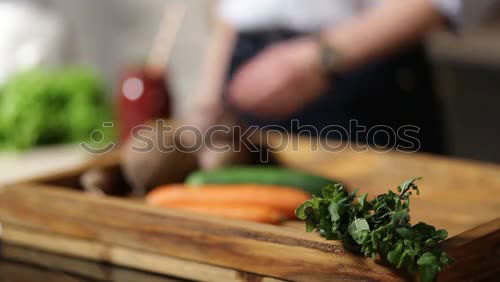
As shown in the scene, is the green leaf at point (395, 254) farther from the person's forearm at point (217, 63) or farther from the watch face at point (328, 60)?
the person's forearm at point (217, 63)

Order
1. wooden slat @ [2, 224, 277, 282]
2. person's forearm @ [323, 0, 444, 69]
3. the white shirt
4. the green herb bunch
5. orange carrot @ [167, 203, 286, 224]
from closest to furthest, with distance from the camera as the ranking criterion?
the green herb bunch → wooden slat @ [2, 224, 277, 282] → orange carrot @ [167, 203, 286, 224] → person's forearm @ [323, 0, 444, 69] → the white shirt

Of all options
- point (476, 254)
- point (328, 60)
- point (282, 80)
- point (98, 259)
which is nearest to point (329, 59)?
point (328, 60)

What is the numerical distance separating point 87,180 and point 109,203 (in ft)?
0.83

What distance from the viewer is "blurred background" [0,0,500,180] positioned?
2.24 metres

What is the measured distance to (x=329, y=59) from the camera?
1.82m

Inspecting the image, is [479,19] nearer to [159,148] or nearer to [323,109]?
[323,109]

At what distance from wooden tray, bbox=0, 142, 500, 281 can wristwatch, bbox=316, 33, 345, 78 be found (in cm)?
43

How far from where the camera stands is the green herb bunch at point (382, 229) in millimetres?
770

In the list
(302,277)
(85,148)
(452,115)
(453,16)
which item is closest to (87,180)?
(302,277)

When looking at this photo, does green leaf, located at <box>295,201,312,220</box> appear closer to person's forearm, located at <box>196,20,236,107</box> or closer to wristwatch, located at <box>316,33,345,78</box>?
wristwatch, located at <box>316,33,345,78</box>

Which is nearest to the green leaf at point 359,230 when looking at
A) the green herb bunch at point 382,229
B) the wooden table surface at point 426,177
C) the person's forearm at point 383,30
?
the green herb bunch at point 382,229

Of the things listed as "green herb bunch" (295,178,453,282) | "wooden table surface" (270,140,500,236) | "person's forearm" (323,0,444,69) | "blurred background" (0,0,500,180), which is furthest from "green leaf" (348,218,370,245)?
"blurred background" (0,0,500,180)

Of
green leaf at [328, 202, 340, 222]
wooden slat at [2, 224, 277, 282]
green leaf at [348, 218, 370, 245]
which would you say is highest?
green leaf at [328, 202, 340, 222]

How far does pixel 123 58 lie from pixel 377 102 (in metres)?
2.05
